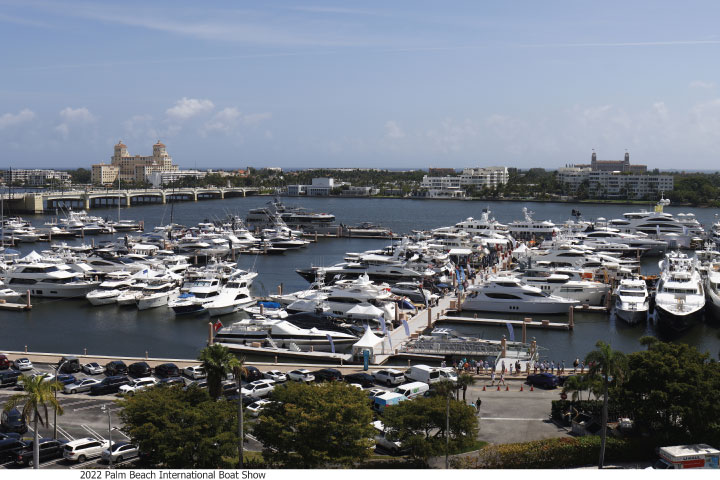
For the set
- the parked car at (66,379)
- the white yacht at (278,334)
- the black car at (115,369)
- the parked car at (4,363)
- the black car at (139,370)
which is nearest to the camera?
the parked car at (66,379)

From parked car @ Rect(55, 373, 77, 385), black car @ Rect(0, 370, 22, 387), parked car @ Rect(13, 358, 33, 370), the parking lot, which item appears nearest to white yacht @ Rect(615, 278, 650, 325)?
the parking lot

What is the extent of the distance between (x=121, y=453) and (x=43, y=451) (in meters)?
2.06

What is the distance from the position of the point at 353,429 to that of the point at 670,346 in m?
11.0

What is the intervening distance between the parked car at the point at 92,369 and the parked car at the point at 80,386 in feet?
7.19

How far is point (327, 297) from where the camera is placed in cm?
4266

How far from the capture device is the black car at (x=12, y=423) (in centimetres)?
2088

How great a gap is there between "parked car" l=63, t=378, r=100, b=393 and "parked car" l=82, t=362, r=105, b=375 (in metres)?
2.19

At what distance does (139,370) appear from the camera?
28203 mm

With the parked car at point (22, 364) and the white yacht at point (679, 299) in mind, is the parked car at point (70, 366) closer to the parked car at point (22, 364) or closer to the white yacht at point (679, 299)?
the parked car at point (22, 364)

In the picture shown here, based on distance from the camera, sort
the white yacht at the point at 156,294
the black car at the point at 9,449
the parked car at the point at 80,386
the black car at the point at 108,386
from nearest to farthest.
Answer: the black car at the point at 9,449 < the black car at the point at 108,386 < the parked car at the point at 80,386 < the white yacht at the point at 156,294

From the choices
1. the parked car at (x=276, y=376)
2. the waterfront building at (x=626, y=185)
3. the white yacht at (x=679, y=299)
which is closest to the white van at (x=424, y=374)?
the parked car at (x=276, y=376)

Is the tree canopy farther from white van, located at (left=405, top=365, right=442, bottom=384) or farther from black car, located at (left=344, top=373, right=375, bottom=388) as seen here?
white van, located at (left=405, top=365, right=442, bottom=384)

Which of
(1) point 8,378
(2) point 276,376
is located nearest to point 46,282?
(1) point 8,378

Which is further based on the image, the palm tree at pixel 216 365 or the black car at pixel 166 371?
the black car at pixel 166 371
